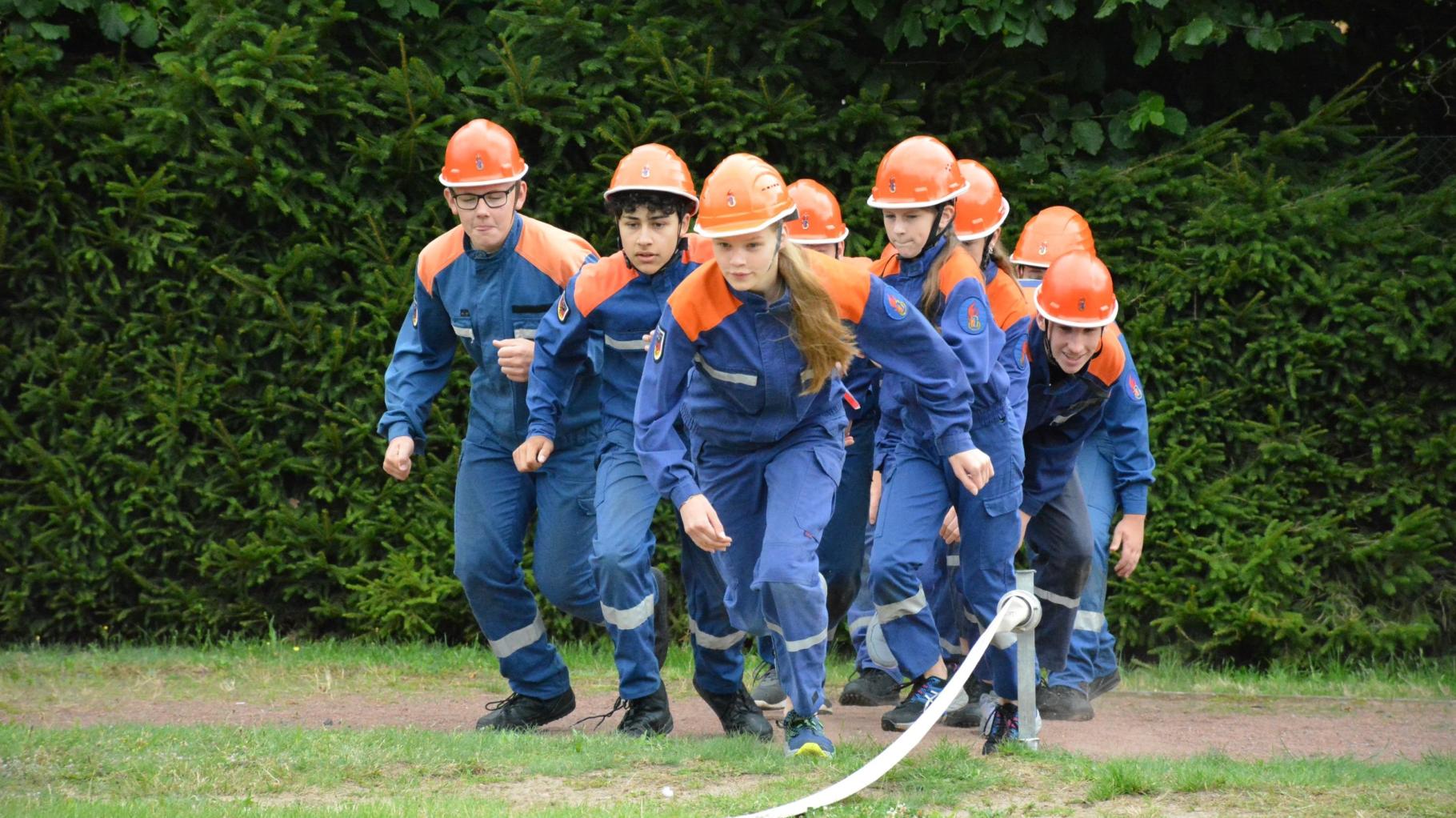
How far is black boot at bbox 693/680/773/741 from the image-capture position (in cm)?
633

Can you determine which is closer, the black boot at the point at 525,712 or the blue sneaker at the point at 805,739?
the blue sneaker at the point at 805,739

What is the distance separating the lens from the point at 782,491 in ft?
18.2

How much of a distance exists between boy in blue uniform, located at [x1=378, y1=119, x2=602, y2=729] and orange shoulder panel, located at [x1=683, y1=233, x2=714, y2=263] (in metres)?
0.54

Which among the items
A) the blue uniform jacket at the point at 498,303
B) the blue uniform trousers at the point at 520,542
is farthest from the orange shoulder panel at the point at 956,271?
the blue uniform trousers at the point at 520,542

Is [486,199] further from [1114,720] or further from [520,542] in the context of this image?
[1114,720]

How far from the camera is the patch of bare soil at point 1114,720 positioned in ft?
21.6

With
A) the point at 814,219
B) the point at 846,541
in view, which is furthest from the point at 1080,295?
the point at 814,219

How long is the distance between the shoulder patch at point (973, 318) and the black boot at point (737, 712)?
5.56 ft

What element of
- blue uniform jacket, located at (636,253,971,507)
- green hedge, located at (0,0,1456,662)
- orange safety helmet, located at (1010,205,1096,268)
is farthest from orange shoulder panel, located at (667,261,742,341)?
green hedge, located at (0,0,1456,662)

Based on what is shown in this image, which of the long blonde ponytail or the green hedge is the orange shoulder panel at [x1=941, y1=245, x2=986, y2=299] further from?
the green hedge

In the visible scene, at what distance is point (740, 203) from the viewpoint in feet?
17.1

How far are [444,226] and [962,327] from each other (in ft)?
12.4

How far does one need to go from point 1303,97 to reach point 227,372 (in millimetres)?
6316

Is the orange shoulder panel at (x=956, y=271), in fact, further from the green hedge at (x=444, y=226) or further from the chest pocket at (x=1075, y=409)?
the green hedge at (x=444, y=226)
